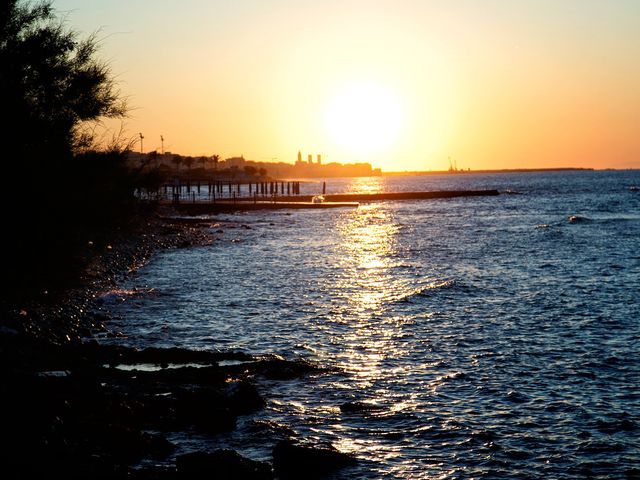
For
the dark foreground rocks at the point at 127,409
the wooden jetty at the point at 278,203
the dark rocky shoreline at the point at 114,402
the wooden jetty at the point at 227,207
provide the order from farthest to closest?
the wooden jetty at the point at 278,203
the wooden jetty at the point at 227,207
the dark rocky shoreline at the point at 114,402
the dark foreground rocks at the point at 127,409

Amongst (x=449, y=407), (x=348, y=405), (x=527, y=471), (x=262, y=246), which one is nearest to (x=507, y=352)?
(x=449, y=407)

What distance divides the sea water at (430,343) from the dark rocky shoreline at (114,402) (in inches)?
27.5

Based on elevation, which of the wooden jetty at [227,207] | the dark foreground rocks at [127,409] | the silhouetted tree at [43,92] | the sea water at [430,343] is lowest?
the sea water at [430,343]

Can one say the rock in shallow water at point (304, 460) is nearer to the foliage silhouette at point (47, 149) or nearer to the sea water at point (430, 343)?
the sea water at point (430, 343)

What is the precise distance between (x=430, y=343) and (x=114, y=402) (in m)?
11.8

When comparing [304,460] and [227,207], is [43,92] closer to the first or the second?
[304,460]

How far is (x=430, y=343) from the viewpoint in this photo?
23.1 metres

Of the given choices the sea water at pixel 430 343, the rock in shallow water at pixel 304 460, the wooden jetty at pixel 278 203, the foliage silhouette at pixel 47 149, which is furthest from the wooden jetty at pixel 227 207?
the rock in shallow water at pixel 304 460

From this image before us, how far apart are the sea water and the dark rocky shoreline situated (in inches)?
27.5

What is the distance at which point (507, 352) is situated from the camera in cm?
2169

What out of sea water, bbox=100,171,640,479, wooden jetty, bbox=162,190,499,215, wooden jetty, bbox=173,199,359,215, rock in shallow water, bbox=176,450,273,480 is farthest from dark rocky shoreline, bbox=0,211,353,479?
wooden jetty, bbox=162,190,499,215

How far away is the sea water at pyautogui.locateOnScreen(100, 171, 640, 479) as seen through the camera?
13867 millimetres

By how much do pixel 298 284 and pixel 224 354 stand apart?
1761cm

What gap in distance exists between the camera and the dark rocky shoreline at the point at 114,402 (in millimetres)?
10766
